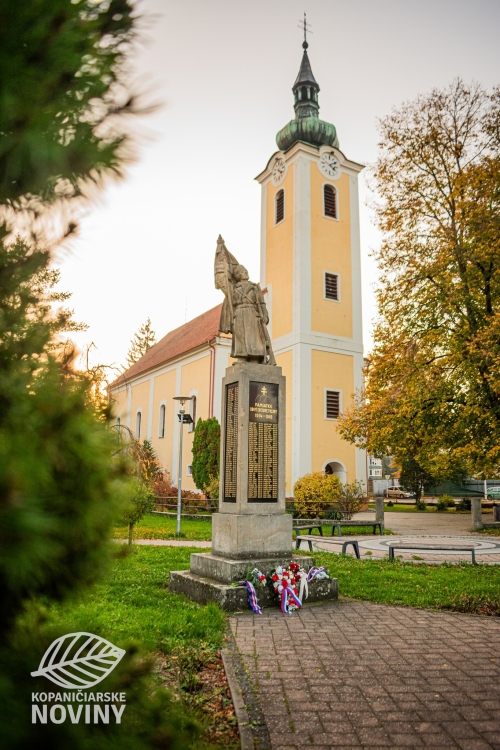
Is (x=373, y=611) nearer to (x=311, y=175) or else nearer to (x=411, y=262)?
(x=411, y=262)

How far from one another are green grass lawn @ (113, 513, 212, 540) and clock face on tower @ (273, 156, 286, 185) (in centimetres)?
1732

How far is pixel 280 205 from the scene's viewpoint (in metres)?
28.0

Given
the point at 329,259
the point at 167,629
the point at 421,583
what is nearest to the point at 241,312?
the point at 167,629

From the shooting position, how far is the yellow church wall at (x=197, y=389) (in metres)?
29.1

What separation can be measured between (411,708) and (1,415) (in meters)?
3.63

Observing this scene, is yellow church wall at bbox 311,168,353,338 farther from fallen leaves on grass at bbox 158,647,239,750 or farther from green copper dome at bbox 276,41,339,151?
fallen leaves on grass at bbox 158,647,239,750

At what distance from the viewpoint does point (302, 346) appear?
2481 cm

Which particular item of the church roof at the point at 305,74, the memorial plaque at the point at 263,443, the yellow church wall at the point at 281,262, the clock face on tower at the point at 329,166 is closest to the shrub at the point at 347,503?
the yellow church wall at the point at 281,262

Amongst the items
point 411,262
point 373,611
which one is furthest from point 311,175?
point 373,611

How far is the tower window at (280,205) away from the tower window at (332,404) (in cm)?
909

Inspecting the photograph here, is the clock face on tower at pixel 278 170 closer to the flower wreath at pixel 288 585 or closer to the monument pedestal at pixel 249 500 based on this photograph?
the monument pedestal at pixel 249 500

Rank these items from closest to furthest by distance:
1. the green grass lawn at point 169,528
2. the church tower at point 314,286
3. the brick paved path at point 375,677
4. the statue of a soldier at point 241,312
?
the brick paved path at point 375,677, the statue of a soldier at point 241,312, the green grass lawn at point 169,528, the church tower at point 314,286

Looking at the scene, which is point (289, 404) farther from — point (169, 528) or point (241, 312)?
point (241, 312)

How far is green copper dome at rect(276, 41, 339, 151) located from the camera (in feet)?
94.6
